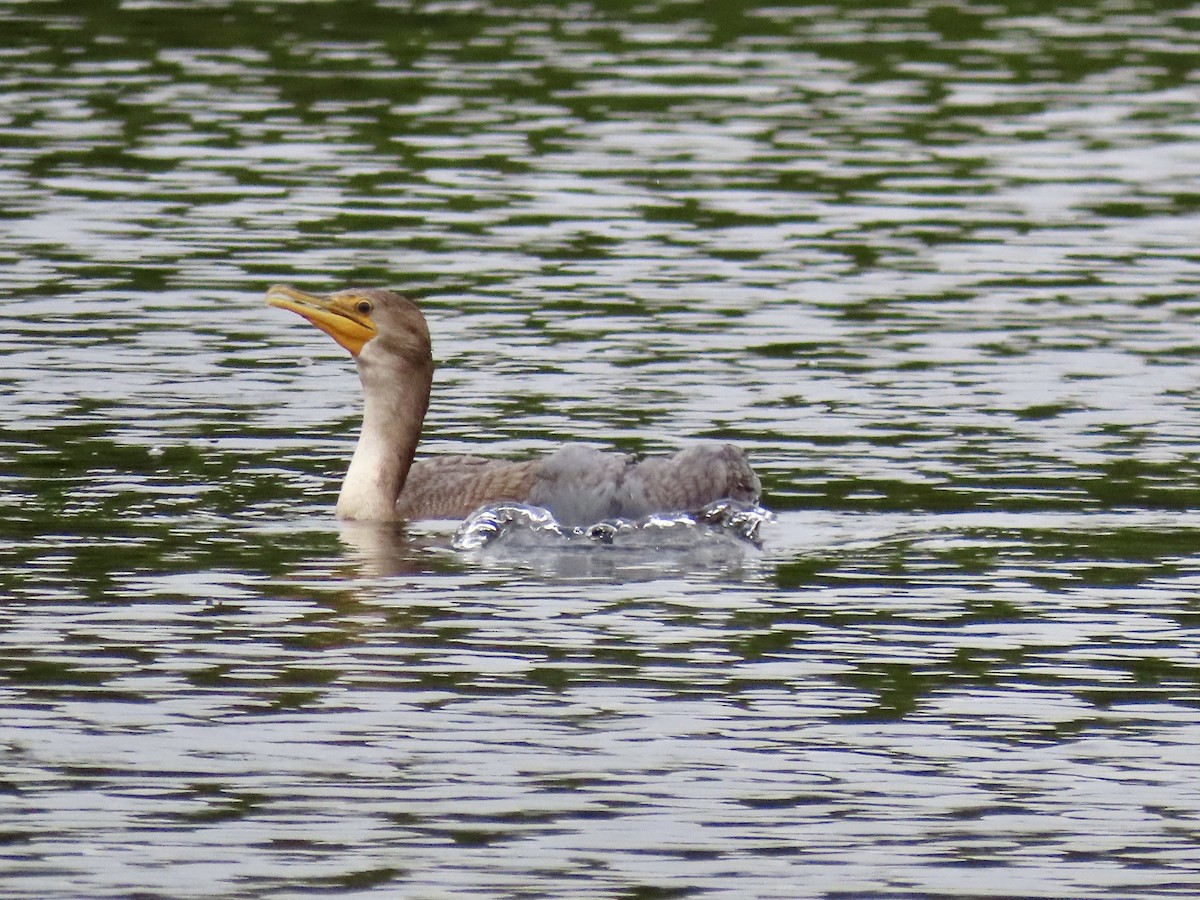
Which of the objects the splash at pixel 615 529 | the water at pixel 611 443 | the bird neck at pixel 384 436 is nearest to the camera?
the water at pixel 611 443

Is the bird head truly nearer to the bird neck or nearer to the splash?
the bird neck

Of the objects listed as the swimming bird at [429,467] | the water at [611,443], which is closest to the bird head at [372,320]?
the swimming bird at [429,467]

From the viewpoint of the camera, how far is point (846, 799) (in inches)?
373

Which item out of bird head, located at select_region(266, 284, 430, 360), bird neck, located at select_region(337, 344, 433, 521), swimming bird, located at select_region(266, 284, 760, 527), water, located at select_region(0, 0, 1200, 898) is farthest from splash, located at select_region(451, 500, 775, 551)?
bird head, located at select_region(266, 284, 430, 360)

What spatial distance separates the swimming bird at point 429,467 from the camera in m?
13.7

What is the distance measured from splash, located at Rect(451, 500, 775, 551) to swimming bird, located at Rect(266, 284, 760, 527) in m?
0.05

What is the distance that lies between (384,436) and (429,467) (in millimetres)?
283

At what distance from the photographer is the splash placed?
1367 centimetres

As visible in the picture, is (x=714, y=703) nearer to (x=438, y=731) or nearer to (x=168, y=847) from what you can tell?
(x=438, y=731)

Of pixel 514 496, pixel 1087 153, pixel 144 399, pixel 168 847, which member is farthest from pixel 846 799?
pixel 1087 153

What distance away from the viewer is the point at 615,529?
13742 mm

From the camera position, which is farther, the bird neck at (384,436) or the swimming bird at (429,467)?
the bird neck at (384,436)

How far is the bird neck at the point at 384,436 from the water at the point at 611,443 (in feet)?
1.07

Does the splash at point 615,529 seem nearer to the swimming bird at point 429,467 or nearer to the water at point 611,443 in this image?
the swimming bird at point 429,467
